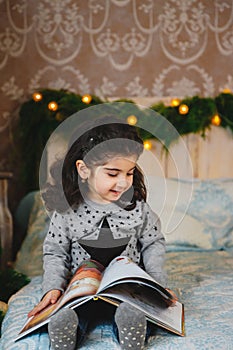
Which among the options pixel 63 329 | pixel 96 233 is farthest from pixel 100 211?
pixel 63 329

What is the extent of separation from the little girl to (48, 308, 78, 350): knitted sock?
157mm

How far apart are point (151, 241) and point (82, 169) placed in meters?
0.27

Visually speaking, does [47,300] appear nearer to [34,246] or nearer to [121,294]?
[121,294]

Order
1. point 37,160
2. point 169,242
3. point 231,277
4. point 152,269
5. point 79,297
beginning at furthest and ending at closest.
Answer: point 37,160, point 169,242, point 231,277, point 152,269, point 79,297

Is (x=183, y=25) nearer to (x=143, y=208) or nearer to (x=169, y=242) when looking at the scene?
(x=169, y=242)

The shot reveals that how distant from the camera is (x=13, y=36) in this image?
8.18 feet

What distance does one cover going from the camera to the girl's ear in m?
1.34

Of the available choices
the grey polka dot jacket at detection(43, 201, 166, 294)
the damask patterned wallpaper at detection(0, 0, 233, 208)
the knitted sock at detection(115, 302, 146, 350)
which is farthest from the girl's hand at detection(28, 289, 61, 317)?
the damask patterned wallpaper at detection(0, 0, 233, 208)

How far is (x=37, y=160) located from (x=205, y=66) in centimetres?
95

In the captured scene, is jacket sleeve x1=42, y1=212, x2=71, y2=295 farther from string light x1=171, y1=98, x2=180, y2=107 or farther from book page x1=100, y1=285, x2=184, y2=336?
string light x1=171, y1=98, x2=180, y2=107

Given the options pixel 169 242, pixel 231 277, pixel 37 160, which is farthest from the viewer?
pixel 37 160

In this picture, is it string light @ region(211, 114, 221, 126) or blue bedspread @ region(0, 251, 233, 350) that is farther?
string light @ region(211, 114, 221, 126)

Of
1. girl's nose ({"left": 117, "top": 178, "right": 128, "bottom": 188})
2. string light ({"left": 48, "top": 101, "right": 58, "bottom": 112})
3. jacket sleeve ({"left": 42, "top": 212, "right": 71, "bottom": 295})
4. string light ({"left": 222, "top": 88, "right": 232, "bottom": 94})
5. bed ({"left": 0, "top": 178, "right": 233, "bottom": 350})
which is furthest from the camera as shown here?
Result: string light ({"left": 222, "top": 88, "right": 232, "bottom": 94})

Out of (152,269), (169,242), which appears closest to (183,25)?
(169,242)
